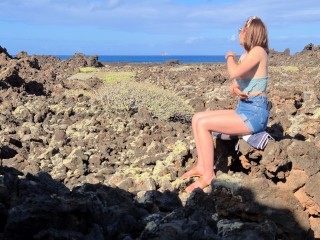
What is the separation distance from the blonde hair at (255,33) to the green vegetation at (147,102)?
5.90 meters

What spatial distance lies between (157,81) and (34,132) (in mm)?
13931

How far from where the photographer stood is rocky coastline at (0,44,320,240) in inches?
127

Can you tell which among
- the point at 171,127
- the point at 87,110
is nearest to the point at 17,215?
the point at 171,127

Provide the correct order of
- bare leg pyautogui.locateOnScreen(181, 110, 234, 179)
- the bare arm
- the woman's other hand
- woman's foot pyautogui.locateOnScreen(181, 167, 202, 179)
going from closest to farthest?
the bare arm → the woman's other hand → bare leg pyautogui.locateOnScreen(181, 110, 234, 179) → woman's foot pyautogui.locateOnScreen(181, 167, 202, 179)

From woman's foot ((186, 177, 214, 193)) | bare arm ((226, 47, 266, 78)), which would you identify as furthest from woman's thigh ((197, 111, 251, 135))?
woman's foot ((186, 177, 214, 193))

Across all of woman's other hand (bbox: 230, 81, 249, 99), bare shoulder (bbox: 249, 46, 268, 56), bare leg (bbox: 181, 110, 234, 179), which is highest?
bare shoulder (bbox: 249, 46, 268, 56)

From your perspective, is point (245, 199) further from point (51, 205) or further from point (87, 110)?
point (87, 110)

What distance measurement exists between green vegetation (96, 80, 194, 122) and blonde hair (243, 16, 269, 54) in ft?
19.4

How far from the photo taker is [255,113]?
507cm

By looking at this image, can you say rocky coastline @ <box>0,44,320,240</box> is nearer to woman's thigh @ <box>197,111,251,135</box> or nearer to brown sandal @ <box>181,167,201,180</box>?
brown sandal @ <box>181,167,201,180</box>

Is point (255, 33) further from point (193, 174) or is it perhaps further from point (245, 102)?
point (193, 174)

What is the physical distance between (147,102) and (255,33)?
7271mm

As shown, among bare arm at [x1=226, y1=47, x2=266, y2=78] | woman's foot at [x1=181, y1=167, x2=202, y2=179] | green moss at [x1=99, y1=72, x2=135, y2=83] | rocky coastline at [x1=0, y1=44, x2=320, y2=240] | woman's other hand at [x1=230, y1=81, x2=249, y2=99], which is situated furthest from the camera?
green moss at [x1=99, y1=72, x2=135, y2=83]

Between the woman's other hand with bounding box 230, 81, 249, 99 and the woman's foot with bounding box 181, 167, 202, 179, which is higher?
the woman's other hand with bounding box 230, 81, 249, 99
